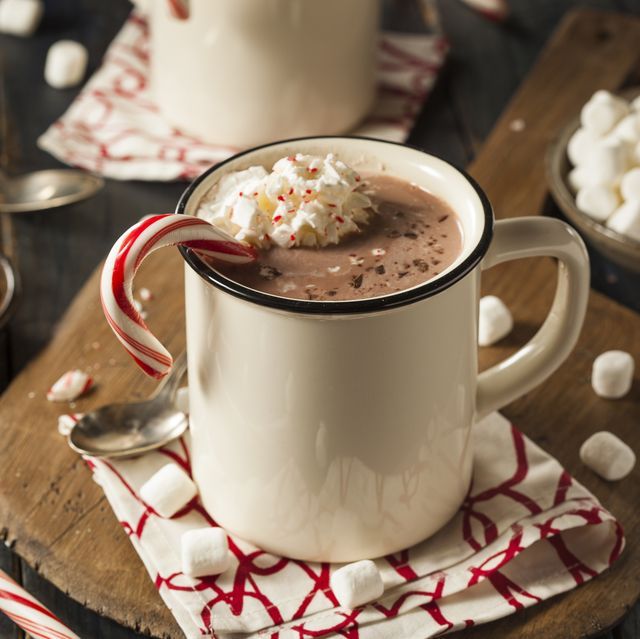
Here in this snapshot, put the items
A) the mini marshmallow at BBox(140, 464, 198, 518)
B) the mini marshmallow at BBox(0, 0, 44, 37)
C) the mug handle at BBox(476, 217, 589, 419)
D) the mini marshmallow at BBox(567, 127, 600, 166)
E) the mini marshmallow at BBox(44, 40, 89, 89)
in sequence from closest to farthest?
the mug handle at BBox(476, 217, 589, 419) < the mini marshmallow at BBox(140, 464, 198, 518) < the mini marshmallow at BBox(567, 127, 600, 166) < the mini marshmallow at BBox(44, 40, 89, 89) < the mini marshmallow at BBox(0, 0, 44, 37)

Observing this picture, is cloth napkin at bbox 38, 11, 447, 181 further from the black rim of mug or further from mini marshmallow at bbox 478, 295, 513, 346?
the black rim of mug

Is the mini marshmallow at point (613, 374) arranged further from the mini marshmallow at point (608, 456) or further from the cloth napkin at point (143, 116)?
the cloth napkin at point (143, 116)

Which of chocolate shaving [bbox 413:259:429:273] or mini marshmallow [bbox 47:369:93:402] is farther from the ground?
chocolate shaving [bbox 413:259:429:273]

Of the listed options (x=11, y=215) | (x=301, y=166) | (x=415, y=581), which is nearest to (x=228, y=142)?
(x=11, y=215)

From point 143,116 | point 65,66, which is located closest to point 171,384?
point 143,116

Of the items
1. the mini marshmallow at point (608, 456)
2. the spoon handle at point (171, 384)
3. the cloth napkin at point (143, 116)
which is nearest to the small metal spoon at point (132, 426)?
the spoon handle at point (171, 384)

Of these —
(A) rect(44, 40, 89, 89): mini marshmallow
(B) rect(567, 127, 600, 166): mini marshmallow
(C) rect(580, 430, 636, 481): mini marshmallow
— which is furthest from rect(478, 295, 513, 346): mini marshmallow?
(A) rect(44, 40, 89, 89): mini marshmallow
